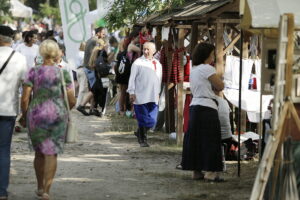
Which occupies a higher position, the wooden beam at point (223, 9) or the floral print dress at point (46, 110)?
the wooden beam at point (223, 9)

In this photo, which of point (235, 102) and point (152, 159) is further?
point (235, 102)

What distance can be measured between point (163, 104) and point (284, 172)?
990cm

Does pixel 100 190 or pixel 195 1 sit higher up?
pixel 195 1

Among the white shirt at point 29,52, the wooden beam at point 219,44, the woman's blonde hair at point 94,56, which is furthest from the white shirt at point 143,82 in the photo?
the woman's blonde hair at point 94,56

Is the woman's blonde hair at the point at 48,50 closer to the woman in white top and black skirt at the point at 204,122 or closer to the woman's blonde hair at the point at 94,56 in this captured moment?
the woman in white top and black skirt at the point at 204,122

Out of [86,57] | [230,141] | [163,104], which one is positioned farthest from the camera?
[86,57]

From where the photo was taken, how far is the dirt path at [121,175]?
1016cm

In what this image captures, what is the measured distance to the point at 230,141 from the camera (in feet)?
40.6

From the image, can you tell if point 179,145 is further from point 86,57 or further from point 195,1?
point 86,57

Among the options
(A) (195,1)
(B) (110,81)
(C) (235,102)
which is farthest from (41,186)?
(B) (110,81)

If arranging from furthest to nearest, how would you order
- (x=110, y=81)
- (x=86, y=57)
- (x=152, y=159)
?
(x=110, y=81), (x=86, y=57), (x=152, y=159)

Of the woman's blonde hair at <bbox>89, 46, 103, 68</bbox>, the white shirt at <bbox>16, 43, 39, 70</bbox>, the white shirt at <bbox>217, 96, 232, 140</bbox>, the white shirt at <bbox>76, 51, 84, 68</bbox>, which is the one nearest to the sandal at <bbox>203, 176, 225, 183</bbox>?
the white shirt at <bbox>217, 96, 232, 140</bbox>

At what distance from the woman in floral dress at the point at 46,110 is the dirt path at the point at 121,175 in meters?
0.69

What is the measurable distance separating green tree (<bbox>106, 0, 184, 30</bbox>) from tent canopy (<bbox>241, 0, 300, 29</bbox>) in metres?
5.17
